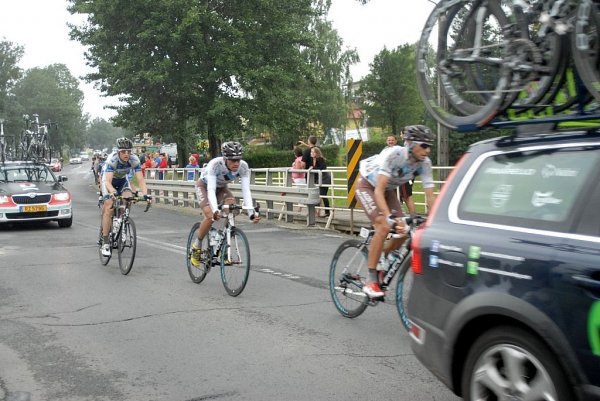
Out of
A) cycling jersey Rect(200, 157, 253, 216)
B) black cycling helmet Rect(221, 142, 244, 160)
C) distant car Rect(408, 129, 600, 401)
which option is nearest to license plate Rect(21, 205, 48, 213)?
cycling jersey Rect(200, 157, 253, 216)

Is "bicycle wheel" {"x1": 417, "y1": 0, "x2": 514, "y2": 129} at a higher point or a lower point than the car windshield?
higher

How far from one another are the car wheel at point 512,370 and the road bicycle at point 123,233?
6.83 meters

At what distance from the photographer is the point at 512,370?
3.26m

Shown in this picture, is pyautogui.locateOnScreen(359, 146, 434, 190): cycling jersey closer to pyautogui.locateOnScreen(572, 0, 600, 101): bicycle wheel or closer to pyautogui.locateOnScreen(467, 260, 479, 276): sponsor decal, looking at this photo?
pyautogui.locateOnScreen(572, 0, 600, 101): bicycle wheel

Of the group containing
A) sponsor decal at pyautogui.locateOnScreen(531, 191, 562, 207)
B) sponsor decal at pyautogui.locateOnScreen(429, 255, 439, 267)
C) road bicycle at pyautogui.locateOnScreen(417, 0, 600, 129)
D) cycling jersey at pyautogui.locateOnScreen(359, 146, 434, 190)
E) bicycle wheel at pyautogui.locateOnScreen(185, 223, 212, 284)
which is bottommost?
bicycle wheel at pyautogui.locateOnScreen(185, 223, 212, 284)

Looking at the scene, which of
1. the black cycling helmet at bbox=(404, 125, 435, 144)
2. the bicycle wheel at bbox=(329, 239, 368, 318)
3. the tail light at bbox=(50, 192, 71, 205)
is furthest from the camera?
the tail light at bbox=(50, 192, 71, 205)

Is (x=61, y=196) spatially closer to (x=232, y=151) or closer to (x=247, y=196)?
(x=247, y=196)

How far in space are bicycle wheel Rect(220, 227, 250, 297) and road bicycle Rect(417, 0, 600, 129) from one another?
323 centimetres

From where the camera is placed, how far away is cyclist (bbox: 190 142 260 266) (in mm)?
8086

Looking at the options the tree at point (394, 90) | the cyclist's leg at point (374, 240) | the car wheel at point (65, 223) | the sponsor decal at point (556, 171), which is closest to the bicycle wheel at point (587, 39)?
the sponsor decal at point (556, 171)

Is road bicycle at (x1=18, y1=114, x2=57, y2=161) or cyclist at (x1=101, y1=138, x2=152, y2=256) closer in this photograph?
cyclist at (x1=101, y1=138, x2=152, y2=256)

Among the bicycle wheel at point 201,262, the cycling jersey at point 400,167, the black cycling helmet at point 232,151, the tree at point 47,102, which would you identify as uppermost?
the tree at point 47,102

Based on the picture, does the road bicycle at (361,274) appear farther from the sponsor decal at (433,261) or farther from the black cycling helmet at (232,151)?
the sponsor decal at (433,261)

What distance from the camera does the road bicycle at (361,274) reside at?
6.12 m
